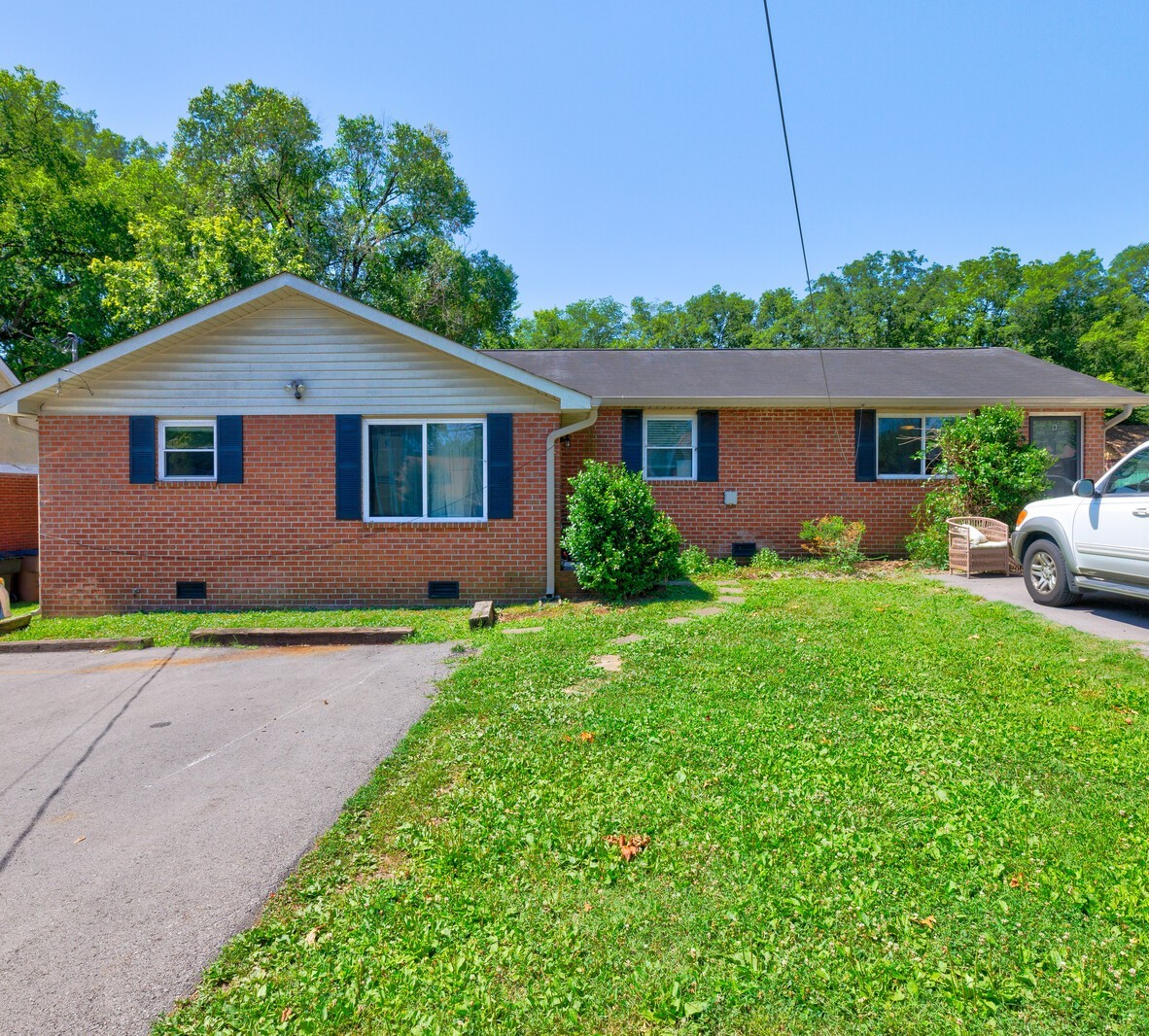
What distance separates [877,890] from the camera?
2.81 meters

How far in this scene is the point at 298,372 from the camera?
9906mm

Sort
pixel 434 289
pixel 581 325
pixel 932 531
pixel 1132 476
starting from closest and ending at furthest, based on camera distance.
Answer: pixel 1132 476 < pixel 932 531 < pixel 434 289 < pixel 581 325

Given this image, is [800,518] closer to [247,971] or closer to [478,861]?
[478,861]

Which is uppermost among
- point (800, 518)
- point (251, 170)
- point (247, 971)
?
point (251, 170)

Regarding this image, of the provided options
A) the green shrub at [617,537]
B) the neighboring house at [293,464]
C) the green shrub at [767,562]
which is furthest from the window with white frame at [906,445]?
the neighboring house at [293,464]

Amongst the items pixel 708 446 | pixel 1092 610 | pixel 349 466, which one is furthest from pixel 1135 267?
pixel 349 466

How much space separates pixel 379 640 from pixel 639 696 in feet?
12.5

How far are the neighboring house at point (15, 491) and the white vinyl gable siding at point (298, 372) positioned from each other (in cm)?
685

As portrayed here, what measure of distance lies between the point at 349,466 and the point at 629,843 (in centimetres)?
787

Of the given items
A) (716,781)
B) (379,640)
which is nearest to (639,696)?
(716,781)

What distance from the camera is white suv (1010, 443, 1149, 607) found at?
688 centimetres

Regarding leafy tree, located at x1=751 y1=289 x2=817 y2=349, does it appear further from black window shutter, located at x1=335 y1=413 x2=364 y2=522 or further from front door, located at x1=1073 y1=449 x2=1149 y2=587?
front door, located at x1=1073 y1=449 x2=1149 y2=587

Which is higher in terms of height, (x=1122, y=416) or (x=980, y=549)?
(x=1122, y=416)

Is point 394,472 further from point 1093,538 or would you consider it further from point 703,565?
point 1093,538
